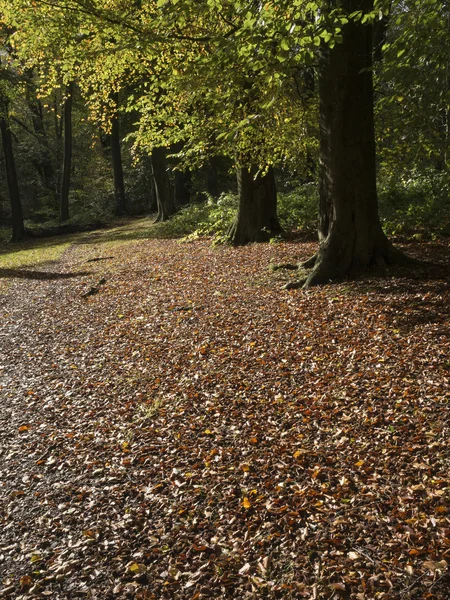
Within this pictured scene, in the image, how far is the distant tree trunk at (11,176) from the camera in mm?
22980

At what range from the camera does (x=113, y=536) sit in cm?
395

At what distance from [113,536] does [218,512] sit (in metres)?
0.88

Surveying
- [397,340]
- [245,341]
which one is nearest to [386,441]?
[397,340]

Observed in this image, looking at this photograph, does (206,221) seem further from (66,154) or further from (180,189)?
(66,154)

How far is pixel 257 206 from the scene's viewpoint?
14195mm

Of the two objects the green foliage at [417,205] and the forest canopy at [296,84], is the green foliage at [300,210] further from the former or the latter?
the green foliage at [417,205]

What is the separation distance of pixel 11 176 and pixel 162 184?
757cm

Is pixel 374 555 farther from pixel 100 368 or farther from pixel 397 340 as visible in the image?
pixel 100 368

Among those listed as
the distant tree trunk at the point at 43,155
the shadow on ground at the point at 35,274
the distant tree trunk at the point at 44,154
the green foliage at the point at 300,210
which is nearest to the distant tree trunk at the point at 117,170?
the distant tree trunk at the point at 43,155

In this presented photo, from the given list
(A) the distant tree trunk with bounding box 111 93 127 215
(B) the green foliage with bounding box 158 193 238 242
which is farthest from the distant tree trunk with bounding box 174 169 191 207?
(B) the green foliage with bounding box 158 193 238 242

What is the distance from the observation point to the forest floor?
11.5ft

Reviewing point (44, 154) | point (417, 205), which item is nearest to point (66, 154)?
point (44, 154)

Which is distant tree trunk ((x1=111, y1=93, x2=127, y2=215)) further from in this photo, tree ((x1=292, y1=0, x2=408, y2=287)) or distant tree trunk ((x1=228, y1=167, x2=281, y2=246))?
tree ((x1=292, y1=0, x2=408, y2=287))

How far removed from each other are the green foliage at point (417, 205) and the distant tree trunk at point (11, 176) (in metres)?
17.9
